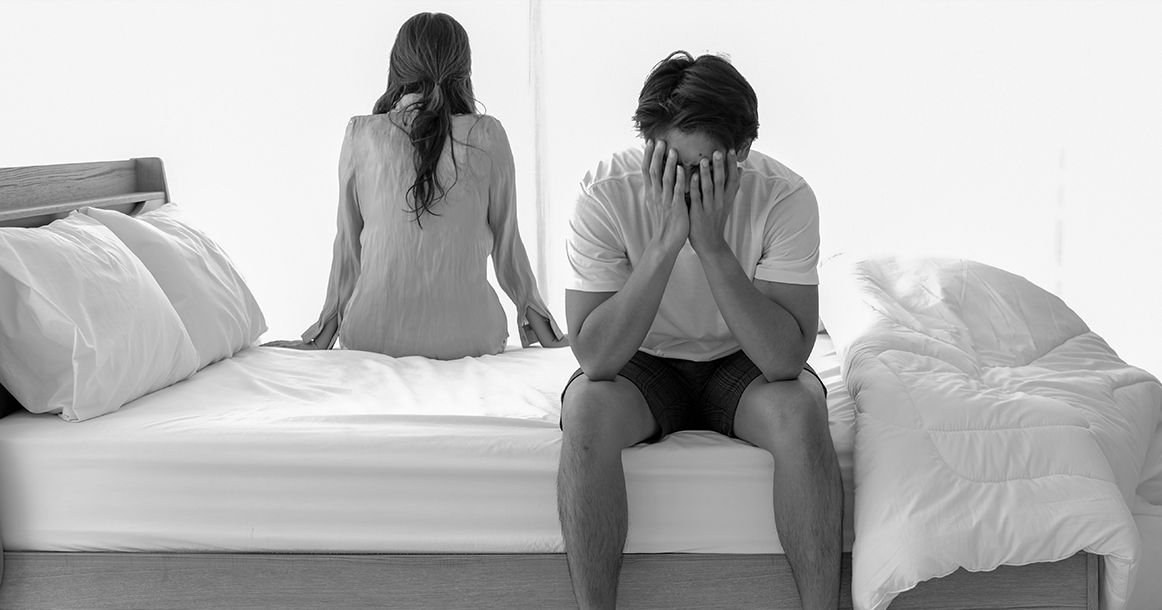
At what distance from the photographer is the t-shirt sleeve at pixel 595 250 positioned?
1.64m

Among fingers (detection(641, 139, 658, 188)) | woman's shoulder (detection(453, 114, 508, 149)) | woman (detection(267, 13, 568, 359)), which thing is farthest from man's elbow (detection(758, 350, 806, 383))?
woman's shoulder (detection(453, 114, 508, 149))

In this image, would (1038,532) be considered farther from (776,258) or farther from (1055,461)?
(776,258)

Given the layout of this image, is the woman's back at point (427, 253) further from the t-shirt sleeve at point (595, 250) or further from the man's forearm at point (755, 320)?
the man's forearm at point (755, 320)

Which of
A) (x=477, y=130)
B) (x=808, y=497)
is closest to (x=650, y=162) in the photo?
(x=808, y=497)

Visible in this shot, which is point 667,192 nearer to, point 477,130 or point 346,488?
point 346,488

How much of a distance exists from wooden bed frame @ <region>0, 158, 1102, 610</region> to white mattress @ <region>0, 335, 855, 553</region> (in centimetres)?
2

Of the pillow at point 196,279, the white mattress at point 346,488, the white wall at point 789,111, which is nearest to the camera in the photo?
the white mattress at point 346,488

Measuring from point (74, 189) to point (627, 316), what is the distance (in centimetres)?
142

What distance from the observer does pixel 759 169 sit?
67.6 inches

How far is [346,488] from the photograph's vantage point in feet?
Result: 5.25

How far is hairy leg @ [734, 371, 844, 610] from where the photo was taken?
148 centimetres

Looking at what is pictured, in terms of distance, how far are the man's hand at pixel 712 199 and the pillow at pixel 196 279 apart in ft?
3.73

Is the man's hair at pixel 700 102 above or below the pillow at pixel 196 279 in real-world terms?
above

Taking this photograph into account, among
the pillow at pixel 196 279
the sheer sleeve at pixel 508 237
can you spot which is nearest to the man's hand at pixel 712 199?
the sheer sleeve at pixel 508 237
